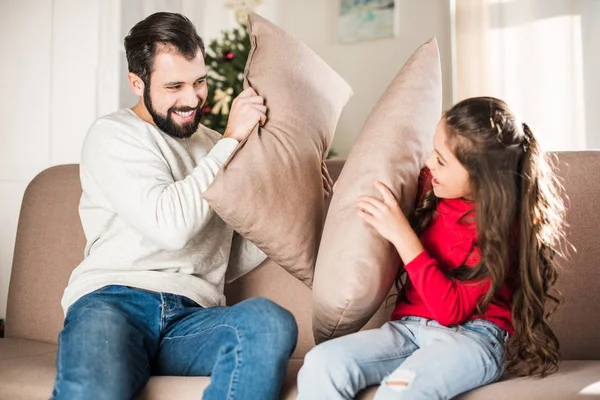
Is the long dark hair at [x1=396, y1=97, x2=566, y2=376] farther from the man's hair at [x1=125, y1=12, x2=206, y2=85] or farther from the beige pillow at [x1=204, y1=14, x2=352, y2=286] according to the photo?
the man's hair at [x1=125, y1=12, x2=206, y2=85]

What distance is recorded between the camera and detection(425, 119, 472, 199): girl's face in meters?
1.44

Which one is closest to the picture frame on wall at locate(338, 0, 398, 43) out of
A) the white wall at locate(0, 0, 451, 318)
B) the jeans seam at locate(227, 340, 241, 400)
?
the white wall at locate(0, 0, 451, 318)

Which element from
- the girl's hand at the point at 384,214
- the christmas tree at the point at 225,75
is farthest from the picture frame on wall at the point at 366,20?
the girl's hand at the point at 384,214

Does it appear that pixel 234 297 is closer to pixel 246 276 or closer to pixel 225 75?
pixel 246 276

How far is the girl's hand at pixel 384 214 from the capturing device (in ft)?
4.72

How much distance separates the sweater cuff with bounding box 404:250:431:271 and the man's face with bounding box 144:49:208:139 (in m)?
0.66

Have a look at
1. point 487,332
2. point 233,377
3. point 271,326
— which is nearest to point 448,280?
point 487,332

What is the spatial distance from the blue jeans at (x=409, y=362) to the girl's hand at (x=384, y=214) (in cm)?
21

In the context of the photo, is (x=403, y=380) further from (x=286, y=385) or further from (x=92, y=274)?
(x=92, y=274)

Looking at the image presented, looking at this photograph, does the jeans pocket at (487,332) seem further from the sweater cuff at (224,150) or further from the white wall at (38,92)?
the white wall at (38,92)

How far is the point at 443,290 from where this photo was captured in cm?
140

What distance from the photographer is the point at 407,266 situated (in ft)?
4.67

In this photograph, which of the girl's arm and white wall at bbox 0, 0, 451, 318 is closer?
the girl's arm

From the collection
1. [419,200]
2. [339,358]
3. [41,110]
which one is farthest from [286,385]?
[41,110]
